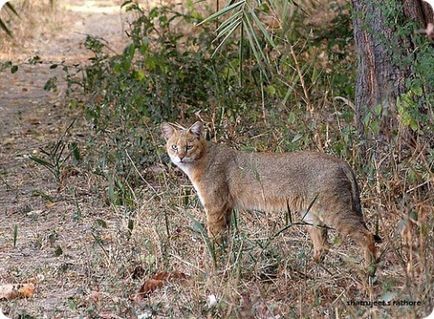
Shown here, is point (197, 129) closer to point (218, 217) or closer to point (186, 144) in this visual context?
point (186, 144)

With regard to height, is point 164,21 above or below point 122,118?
above

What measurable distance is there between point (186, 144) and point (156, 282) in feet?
4.19

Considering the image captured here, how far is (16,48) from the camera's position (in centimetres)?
1380

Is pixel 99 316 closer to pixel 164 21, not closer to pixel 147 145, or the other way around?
pixel 147 145

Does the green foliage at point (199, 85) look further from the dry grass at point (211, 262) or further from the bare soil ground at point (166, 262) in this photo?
the dry grass at point (211, 262)

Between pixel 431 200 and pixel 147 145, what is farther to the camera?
pixel 147 145

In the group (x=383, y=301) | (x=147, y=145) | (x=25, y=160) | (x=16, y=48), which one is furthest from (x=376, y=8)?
(x=16, y=48)

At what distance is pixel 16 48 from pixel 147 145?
6351 mm

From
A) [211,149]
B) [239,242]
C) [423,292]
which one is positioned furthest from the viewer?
[211,149]

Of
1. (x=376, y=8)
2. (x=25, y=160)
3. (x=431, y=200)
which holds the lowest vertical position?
(x=25, y=160)

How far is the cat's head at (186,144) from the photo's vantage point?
6.54 m

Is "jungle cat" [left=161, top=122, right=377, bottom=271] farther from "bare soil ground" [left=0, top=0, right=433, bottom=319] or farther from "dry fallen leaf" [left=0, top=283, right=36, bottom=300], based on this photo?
"dry fallen leaf" [left=0, top=283, right=36, bottom=300]

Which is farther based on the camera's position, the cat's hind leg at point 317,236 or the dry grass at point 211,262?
the cat's hind leg at point 317,236

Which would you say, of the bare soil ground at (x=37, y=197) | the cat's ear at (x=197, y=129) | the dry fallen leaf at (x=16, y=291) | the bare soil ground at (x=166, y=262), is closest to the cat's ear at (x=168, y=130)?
the cat's ear at (x=197, y=129)
